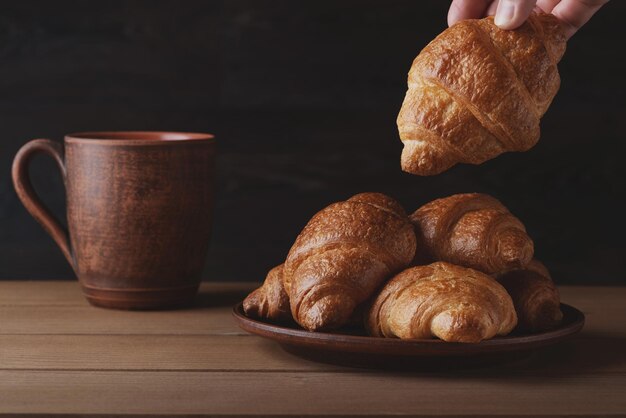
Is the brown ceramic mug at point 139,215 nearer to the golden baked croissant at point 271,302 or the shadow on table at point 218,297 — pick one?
the shadow on table at point 218,297

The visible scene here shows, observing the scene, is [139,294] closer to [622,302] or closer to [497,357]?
[497,357]

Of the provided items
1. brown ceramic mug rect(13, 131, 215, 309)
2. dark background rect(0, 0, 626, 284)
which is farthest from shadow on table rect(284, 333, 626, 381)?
dark background rect(0, 0, 626, 284)

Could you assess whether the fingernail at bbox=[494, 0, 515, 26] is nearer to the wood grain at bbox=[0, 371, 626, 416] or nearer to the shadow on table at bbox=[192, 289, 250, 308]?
the wood grain at bbox=[0, 371, 626, 416]

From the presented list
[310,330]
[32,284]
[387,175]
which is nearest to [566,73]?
[387,175]

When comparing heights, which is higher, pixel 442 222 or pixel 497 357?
pixel 442 222

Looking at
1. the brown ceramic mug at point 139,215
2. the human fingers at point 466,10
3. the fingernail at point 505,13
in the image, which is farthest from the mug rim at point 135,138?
the fingernail at point 505,13
